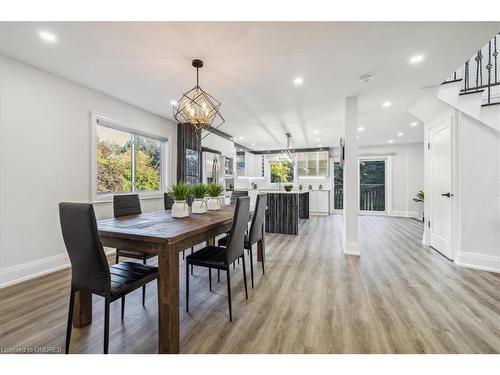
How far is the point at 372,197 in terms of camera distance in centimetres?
819

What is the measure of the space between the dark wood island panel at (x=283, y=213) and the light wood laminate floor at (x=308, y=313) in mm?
1877

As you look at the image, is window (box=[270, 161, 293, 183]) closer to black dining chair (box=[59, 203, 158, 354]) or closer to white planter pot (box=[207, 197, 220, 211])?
white planter pot (box=[207, 197, 220, 211])

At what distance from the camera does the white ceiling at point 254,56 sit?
1961mm

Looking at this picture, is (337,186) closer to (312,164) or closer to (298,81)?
(312,164)

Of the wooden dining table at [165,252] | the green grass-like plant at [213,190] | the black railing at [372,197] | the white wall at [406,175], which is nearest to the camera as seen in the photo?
the wooden dining table at [165,252]

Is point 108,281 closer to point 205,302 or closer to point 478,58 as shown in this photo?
point 205,302

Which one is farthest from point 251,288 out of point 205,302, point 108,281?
point 108,281

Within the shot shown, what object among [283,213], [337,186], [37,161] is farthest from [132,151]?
[337,186]

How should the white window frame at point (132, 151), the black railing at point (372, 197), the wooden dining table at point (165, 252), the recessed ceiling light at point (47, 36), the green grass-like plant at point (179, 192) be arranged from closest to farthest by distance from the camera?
the wooden dining table at point (165, 252), the recessed ceiling light at point (47, 36), the green grass-like plant at point (179, 192), the white window frame at point (132, 151), the black railing at point (372, 197)

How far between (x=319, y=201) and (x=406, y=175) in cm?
297

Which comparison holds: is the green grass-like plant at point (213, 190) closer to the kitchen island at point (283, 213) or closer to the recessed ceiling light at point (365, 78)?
the recessed ceiling light at point (365, 78)

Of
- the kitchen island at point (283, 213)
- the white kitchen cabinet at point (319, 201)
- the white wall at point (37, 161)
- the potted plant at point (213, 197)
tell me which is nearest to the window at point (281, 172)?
the white kitchen cabinet at point (319, 201)

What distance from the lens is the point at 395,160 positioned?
773 cm

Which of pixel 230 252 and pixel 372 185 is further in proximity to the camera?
pixel 372 185
